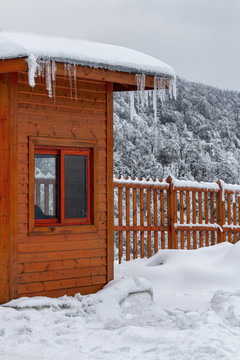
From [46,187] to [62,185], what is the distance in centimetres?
23

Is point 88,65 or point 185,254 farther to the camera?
point 185,254

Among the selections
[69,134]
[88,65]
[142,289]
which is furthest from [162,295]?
[88,65]

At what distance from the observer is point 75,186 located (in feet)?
28.0

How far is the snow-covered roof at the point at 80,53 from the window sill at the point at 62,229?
7.42 feet

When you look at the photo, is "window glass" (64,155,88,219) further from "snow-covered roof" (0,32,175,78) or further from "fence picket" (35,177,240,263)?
"fence picket" (35,177,240,263)

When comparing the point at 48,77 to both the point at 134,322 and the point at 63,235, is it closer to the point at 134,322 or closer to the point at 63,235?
the point at 63,235

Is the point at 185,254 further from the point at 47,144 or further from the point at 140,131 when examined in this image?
the point at 140,131

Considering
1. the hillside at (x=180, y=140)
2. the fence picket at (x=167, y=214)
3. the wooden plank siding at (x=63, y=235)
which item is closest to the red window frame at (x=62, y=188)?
the wooden plank siding at (x=63, y=235)

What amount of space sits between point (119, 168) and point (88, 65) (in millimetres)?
13505

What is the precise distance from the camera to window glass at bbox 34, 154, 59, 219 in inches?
323

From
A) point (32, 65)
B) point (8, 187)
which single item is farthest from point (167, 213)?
point (32, 65)

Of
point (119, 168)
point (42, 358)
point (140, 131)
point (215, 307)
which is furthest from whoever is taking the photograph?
point (140, 131)

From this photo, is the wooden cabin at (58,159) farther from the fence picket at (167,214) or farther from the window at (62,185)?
the fence picket at (167,214)

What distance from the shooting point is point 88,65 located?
7922 mm
